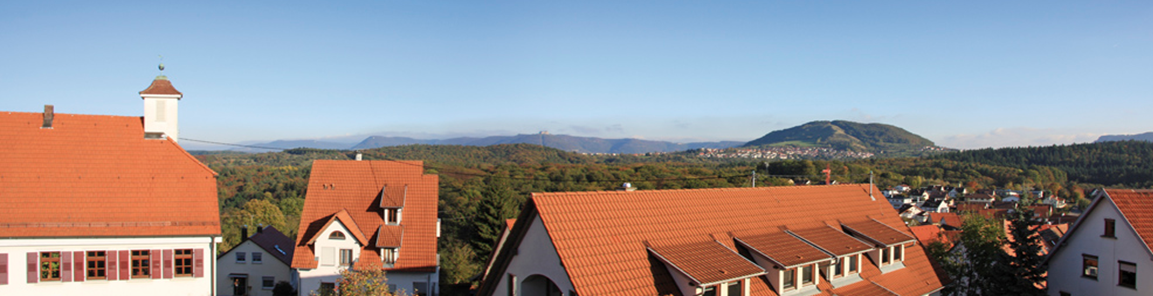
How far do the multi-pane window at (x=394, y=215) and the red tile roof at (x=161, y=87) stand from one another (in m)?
10.8

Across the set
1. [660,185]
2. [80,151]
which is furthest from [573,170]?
[80,151]

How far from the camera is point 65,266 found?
1947cm

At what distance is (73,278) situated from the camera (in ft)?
64.3

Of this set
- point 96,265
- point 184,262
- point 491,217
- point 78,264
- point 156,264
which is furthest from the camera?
point 491,217

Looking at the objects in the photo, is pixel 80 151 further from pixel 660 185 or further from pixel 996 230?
pixel 660 185

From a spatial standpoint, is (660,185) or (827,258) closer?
(827,258)

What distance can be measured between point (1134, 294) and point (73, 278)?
36764 millimetres

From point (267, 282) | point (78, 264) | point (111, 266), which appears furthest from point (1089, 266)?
point (267, 282)

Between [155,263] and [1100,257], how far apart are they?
1358 inches

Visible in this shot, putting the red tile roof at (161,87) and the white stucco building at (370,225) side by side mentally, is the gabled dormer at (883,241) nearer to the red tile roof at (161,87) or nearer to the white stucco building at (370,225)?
the white stucco building at (370,225)

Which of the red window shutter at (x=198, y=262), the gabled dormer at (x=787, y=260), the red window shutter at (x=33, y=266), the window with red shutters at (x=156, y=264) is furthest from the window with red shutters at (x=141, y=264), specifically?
the gabled dormer at (x=787, y=260)

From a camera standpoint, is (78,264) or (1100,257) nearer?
(78,264)

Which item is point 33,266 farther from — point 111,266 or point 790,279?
point 790,279

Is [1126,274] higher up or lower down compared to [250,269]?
higher up
